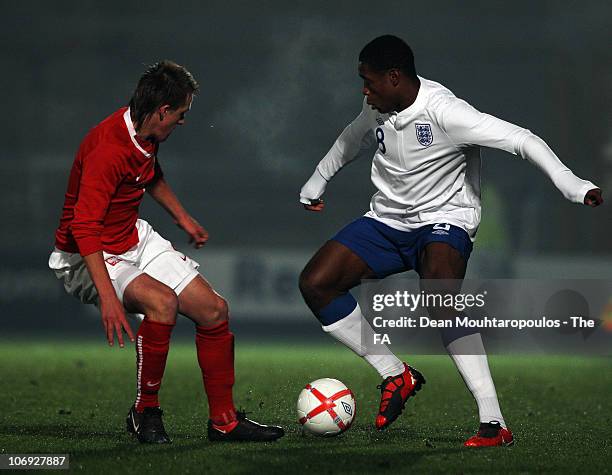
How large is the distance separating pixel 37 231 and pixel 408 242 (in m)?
11.7

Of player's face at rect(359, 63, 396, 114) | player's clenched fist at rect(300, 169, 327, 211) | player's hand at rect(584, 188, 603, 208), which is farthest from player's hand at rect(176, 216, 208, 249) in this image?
player's hand at rect(584, 188, 603, 208)

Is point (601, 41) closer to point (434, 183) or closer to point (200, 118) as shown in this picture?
point (200, 118)

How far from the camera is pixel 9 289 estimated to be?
619 inches

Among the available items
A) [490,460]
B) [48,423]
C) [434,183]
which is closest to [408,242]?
[434,183]

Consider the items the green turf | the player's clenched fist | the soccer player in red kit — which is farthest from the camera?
the player's clenched fist

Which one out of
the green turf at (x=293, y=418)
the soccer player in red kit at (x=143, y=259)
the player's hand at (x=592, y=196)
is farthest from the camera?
the soccer player in red kit at (x=143, y=259)

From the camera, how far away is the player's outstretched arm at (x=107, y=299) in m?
5.30

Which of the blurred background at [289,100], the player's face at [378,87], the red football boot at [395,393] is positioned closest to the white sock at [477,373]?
the red football boot at [395,393]

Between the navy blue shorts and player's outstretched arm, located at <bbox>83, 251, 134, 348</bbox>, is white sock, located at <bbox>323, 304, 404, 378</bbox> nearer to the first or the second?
the navy blue shorts

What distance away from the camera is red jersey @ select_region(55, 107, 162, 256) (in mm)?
5430

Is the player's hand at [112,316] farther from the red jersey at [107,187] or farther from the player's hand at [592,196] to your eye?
the player's hand at [592,196]

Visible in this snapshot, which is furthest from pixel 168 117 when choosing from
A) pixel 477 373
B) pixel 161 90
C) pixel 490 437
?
pixel 490 437

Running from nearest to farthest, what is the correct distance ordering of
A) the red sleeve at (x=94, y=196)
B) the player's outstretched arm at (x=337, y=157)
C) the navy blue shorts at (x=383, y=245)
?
the red sleeve at (x=94, y=196), the navy blue shorts at (x=383, y=245), the player's outstretched arm at (x=337, y=157)

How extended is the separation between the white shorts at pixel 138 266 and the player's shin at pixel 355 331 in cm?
83
